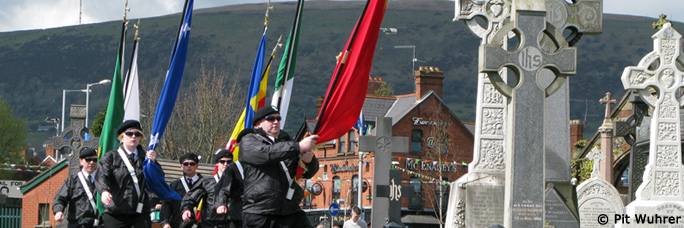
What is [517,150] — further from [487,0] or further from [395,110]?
[395,110]

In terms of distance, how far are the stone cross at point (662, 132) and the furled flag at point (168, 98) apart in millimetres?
9402

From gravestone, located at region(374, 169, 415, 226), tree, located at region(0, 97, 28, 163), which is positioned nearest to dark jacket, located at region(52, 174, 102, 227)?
gravestone, located at region(374, 169, 415, 226)

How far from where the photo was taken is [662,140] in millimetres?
21984

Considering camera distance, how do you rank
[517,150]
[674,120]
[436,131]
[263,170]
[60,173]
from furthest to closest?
[436,131] < [60,173] < [674,120] < [517,150] < [263,170]

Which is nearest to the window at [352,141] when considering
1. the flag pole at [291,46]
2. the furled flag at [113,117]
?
the furled flag at [113,117]

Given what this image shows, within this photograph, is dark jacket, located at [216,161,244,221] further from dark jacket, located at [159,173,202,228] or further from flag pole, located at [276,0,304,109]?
dark jacket, located at [159,173,202,228]

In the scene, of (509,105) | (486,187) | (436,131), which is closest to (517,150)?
(509,105)

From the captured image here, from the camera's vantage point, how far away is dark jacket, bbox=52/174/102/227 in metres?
13.9

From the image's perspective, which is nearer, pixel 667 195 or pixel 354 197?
pixel 667 195

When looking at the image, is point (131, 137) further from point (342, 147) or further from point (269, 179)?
point (342, 147)

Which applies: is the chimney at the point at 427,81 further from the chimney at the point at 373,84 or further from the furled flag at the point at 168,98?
the furled flag at the point at 168,98

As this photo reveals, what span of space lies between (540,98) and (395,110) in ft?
168

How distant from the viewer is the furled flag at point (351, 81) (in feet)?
35.6

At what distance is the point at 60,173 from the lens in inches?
1463
